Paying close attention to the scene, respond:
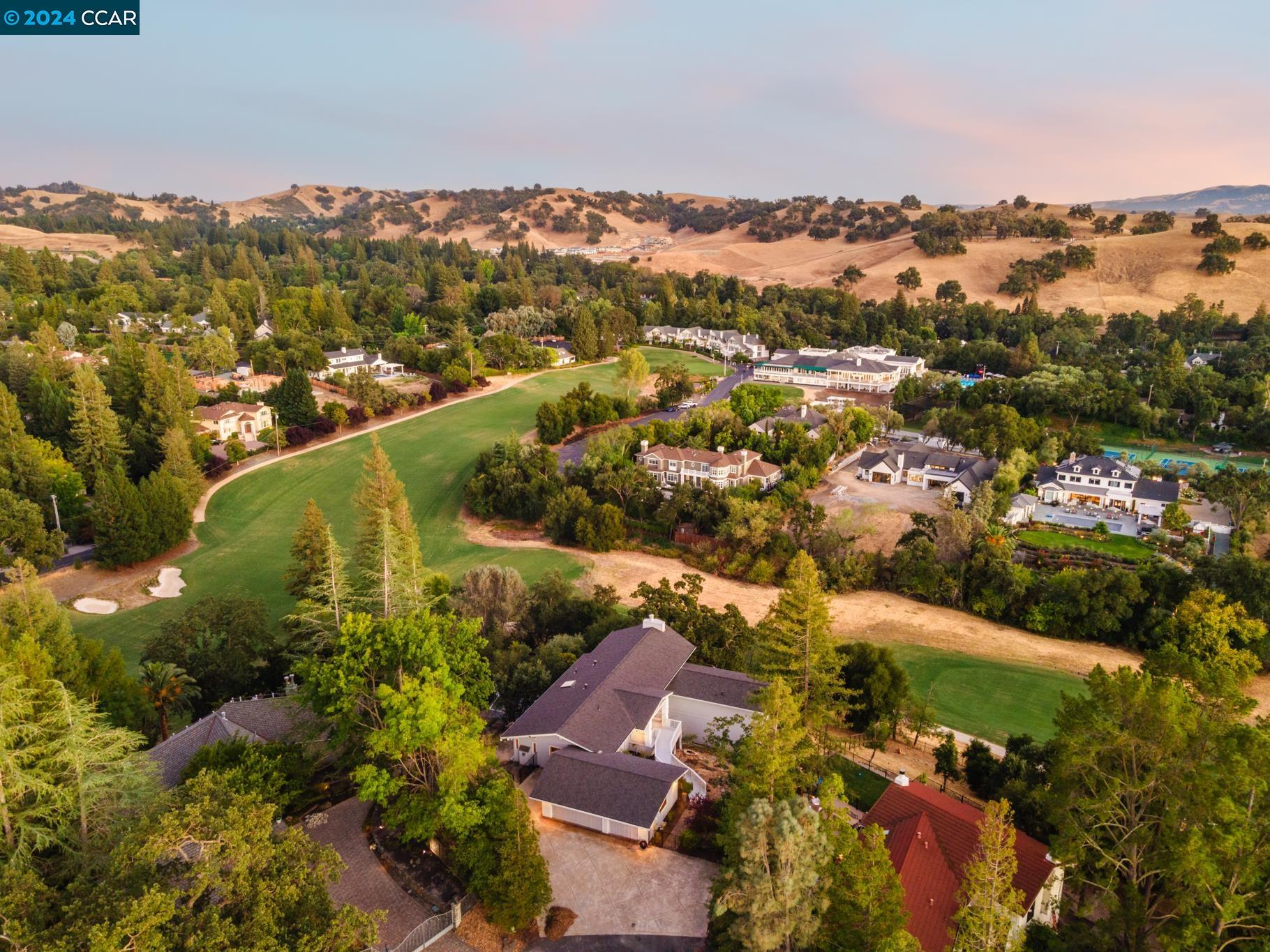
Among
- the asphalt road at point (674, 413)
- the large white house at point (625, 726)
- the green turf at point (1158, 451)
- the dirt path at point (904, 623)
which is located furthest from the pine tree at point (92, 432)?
the green turf at point (1158, 451)

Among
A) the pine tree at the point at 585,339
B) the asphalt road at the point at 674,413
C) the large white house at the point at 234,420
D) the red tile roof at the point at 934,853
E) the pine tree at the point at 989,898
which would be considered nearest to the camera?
the pine tree at the point at 989,898

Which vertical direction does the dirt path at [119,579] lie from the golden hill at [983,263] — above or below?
below

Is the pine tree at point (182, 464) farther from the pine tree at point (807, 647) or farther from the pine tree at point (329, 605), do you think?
the pine tree at point (807, 647)

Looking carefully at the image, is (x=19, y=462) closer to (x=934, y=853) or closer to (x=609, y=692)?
(x=609, y=692)

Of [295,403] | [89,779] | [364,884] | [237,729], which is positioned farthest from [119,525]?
[364,884]

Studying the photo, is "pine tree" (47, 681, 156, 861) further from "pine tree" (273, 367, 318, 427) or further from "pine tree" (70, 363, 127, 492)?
"pine tree" (273, 367, 318, 427)

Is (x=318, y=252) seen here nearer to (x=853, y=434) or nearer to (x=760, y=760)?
(x=853, y=434)
